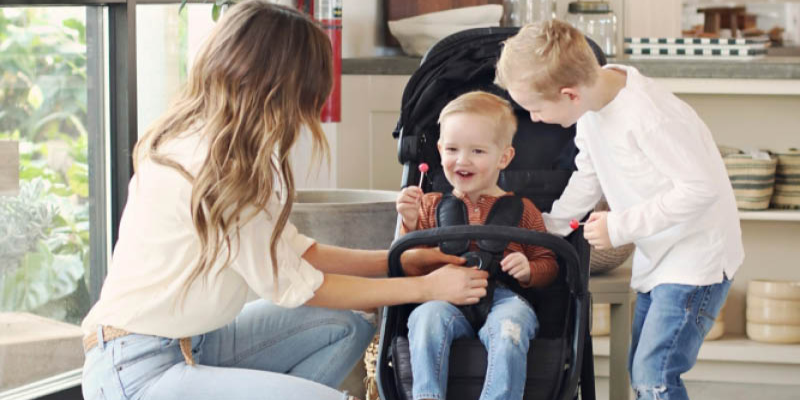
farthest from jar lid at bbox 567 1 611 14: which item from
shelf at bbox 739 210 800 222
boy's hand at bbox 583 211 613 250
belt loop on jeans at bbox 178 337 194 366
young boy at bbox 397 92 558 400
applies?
belt loop on jeans at bbox 178 337 194 366

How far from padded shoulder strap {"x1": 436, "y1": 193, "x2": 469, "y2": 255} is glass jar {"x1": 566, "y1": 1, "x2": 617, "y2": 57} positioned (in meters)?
1.53

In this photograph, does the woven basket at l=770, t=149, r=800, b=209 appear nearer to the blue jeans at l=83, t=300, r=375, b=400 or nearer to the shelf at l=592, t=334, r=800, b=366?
the shelf at l=592, t=334, r=800, b=366

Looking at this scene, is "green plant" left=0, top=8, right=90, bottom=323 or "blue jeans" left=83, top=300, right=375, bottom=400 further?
"green plant" left=0, top=8, right=90, bottom=323

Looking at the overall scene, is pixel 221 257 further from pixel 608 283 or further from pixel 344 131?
pixel 344 131

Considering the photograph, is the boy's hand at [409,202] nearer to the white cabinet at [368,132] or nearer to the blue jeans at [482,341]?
the blue jeans at [482,341]

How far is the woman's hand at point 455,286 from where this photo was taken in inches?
77.4

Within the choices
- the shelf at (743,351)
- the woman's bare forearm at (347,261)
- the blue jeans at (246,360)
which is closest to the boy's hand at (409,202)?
the woman's bare forearm at (347,261)

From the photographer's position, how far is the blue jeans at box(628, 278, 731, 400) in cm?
205

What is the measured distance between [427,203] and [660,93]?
561 mm

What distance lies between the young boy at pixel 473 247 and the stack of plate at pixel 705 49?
133 cm

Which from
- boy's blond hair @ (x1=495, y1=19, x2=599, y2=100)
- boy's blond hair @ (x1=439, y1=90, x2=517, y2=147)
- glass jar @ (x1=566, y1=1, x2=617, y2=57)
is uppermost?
glass jar @ (x1=566, y1=1, x2=617, y2=57)

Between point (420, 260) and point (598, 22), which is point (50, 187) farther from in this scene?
point (598, 22)

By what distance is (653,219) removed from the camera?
2014 millimetres

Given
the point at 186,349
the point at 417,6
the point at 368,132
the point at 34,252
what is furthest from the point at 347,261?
the point at 417,6
